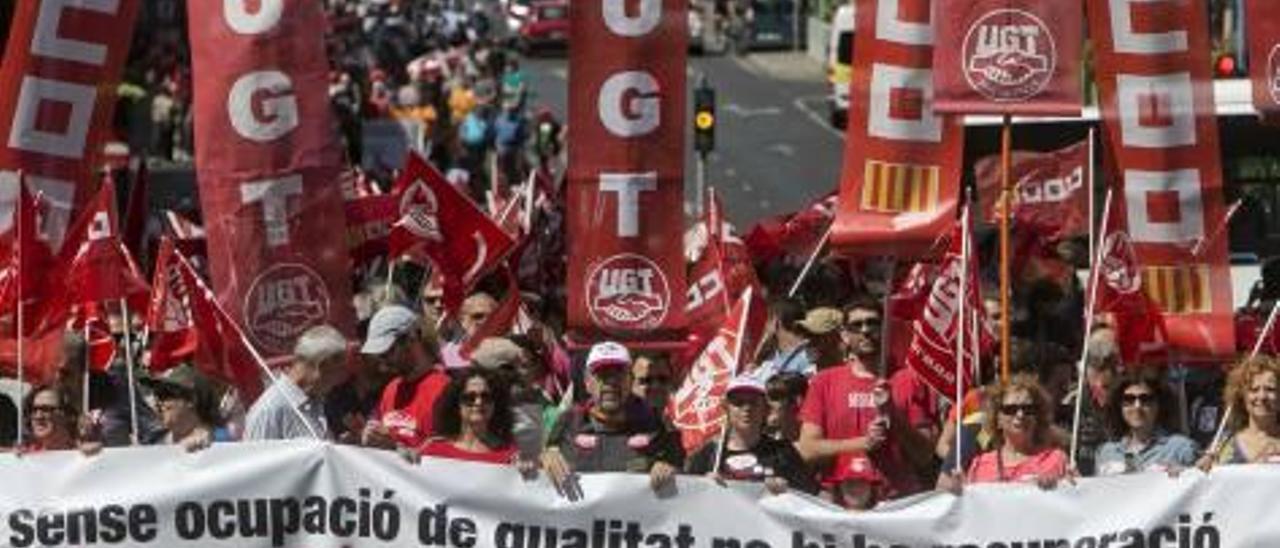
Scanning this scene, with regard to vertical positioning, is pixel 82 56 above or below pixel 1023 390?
above

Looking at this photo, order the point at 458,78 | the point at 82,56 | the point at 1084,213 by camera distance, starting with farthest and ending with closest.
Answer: the point at 458,78, the point at 1084,213, the point at 82,56

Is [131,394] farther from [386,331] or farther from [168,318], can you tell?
[168,318]

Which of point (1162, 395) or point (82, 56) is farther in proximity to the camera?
point (82, 56)

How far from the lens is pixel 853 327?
12961 millimetres

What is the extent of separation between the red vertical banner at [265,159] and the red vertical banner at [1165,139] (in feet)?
9.46

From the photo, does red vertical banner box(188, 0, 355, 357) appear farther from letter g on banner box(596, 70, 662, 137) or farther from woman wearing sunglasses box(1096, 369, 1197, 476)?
woman wearing sunglasses box(1096, 369, 1197, 476)

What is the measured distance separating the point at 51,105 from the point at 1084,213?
22.4 ft

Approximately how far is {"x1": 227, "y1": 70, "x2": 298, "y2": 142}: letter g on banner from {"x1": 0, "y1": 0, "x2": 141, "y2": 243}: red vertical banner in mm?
798

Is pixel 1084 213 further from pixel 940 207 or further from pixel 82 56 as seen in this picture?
pixel 82 56

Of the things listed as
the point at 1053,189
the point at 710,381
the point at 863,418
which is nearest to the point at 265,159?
the point at 710,381

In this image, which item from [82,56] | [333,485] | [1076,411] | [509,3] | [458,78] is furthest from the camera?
[509,3]

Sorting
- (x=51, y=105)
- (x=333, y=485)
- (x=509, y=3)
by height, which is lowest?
(x=333, y=485)

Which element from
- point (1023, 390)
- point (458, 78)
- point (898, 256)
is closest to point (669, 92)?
point (898, 256)

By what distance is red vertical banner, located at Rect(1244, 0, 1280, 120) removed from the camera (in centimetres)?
1441
